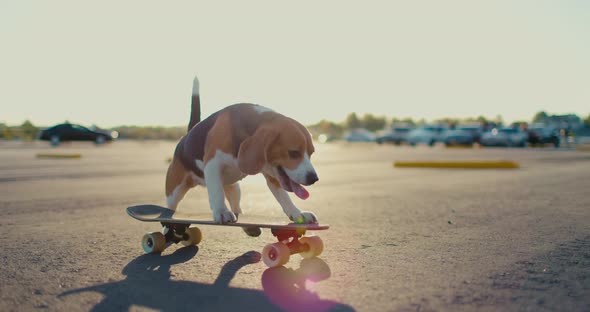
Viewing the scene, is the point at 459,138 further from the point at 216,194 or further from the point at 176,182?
the point at 216,194

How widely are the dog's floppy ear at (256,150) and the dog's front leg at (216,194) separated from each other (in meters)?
0.30

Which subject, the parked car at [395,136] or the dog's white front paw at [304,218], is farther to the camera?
the parked car at [395,136]

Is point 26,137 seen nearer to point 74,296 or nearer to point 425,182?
point 425,182

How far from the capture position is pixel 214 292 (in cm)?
314

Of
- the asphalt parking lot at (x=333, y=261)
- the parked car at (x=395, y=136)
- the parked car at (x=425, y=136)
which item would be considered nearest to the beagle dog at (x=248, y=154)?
the asphalt parking lot at (x=333, y=261)

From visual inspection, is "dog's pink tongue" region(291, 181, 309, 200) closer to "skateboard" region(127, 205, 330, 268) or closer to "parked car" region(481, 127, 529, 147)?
"skateboard" region(127, 205, 330, 268)

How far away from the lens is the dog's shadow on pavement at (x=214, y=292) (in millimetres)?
2871

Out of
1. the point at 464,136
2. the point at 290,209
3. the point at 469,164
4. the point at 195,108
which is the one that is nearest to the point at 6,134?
the point at 464,136

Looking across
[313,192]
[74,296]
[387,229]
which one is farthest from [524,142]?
[74,296]

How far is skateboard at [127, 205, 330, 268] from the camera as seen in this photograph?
368 cm

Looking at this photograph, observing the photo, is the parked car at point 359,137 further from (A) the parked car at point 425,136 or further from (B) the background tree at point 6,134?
(B) the background tree at point 6,134

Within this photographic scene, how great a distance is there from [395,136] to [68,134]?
26.8 meters

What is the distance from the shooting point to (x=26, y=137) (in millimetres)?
46375

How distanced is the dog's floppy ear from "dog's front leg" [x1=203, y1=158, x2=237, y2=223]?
0.30 metres
